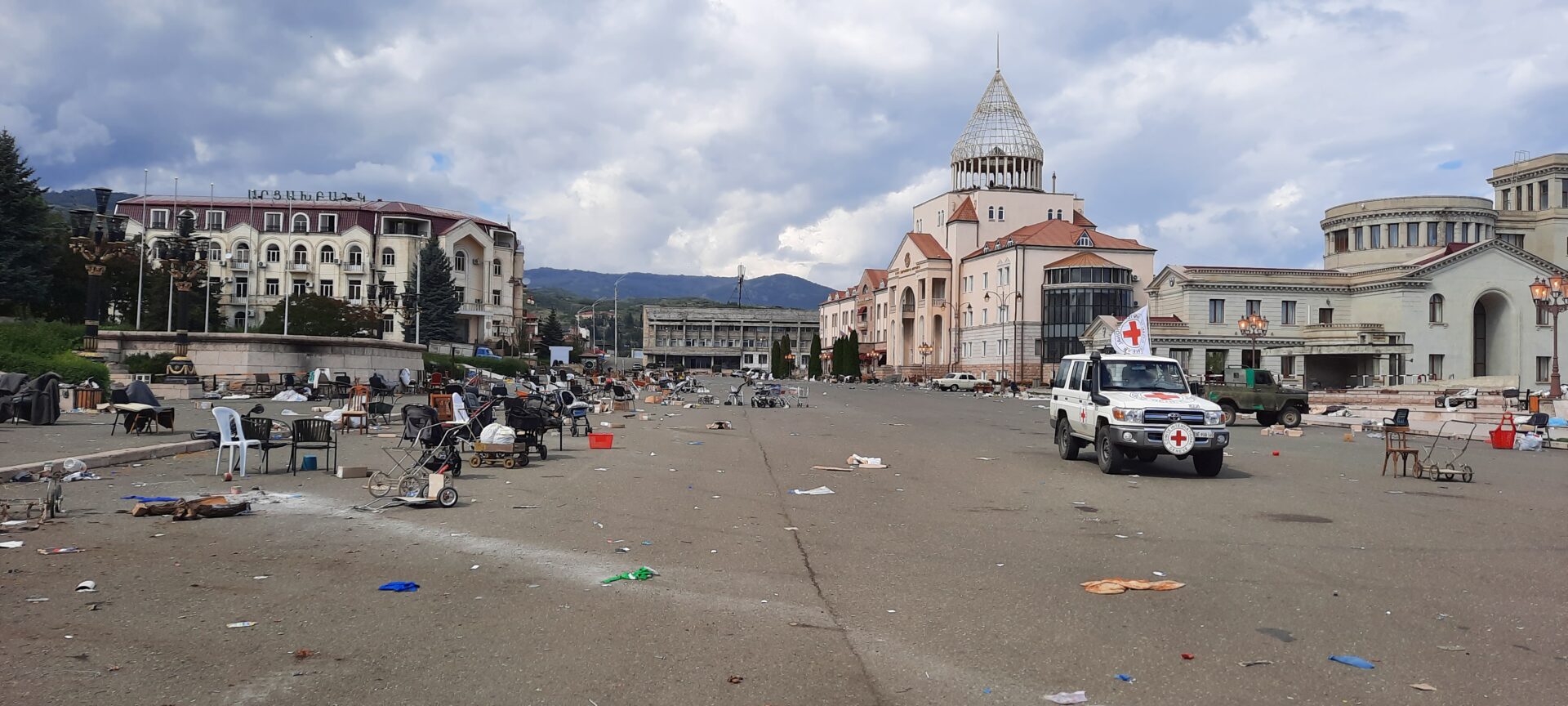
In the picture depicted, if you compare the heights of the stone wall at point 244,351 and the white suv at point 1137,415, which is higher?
the stone wall at point 244,351

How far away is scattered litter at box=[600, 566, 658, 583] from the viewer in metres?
7.59

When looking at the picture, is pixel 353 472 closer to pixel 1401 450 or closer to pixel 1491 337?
pixel 1401 450

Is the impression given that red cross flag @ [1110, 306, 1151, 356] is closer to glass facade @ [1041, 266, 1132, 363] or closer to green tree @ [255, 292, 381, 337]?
green tree @ [255, 292, 381, 337]

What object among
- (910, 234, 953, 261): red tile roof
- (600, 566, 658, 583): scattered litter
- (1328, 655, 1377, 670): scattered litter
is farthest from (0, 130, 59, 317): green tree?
(910, 234, 953, 261): red tile roof

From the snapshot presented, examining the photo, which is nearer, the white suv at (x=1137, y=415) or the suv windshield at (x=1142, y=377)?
the white suv at (x=1137, y=415)

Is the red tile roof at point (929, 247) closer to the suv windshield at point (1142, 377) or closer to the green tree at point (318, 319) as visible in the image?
the green tree at point (318, 319)

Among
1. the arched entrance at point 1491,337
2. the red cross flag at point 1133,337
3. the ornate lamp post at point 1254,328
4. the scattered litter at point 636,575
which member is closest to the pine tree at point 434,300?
the ornate lamp post at point 1254,328

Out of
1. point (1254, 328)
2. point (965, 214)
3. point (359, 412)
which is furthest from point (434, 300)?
point (359, 412)

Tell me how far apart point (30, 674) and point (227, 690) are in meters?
1.04

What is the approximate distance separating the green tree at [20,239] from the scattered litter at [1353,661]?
189 ft

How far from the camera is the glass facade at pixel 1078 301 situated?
87625mm

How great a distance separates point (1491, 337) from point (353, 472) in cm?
7828

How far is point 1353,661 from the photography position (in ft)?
18.5

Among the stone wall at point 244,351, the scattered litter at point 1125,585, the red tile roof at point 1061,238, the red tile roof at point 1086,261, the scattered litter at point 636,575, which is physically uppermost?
the red tile roof at point 1061,238
